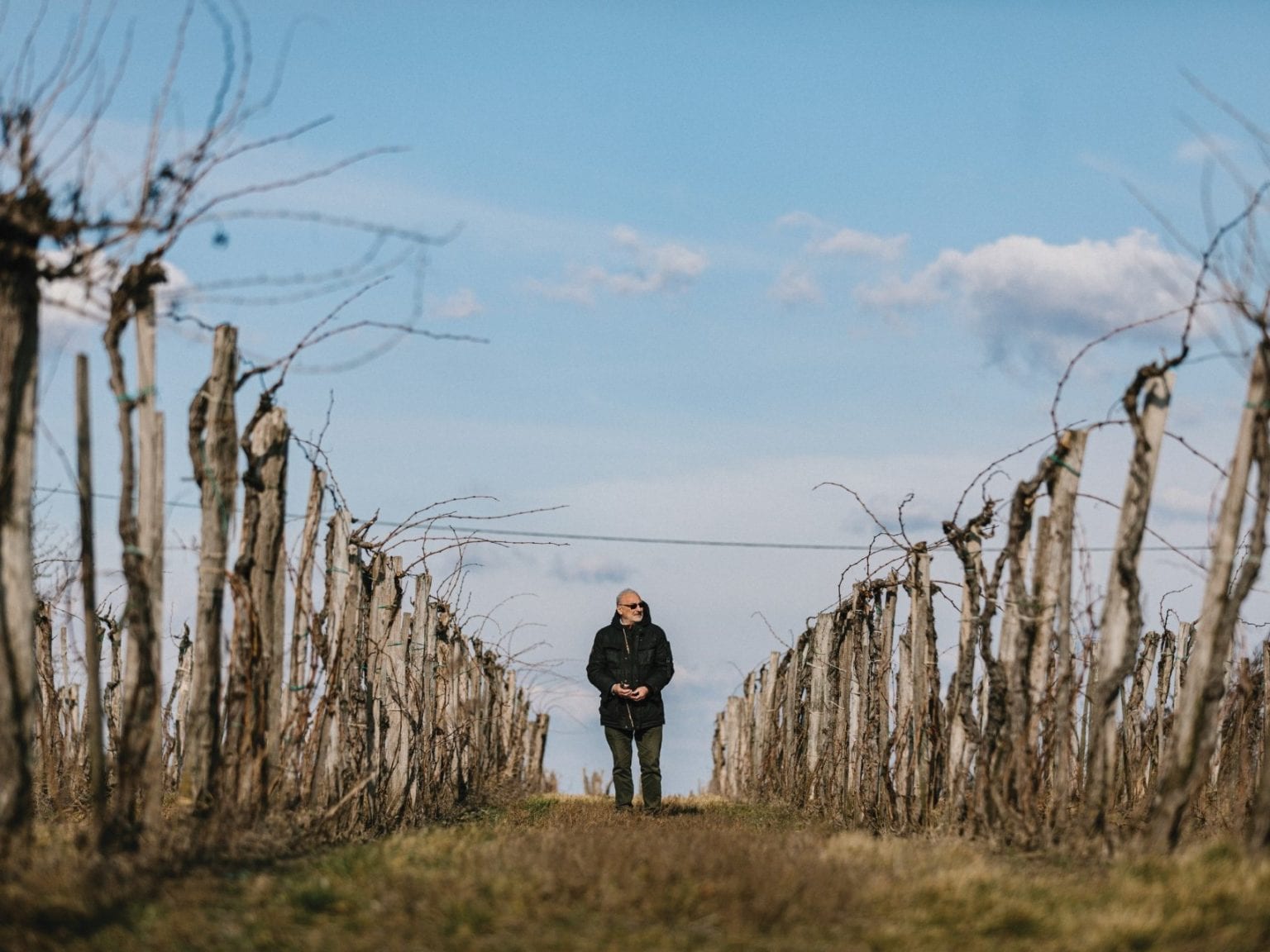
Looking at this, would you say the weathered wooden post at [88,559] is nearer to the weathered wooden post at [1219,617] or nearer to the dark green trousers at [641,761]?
the weathered wooden post at [1219,617]

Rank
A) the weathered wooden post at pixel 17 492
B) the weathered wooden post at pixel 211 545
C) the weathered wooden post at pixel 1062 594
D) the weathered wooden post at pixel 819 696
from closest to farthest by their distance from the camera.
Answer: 1. the weathered wooden post at pixel 17 492
2. the weathered wooden post at pixel 211 545
3. the weathered wooden post at pixel 1062 594
4. the weathered wooden post at pixel 819 696

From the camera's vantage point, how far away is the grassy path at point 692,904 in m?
4.62

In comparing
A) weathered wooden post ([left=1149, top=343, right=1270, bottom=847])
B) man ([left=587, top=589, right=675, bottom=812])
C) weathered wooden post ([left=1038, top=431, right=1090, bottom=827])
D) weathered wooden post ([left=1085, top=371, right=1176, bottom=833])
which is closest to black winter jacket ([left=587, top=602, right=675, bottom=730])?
man ([left=587, top=589, right=675, bottom=812])

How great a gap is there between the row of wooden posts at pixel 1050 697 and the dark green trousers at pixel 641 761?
5.00ft

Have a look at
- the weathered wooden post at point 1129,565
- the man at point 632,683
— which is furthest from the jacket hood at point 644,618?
the weathered wooden post at point 1129,565

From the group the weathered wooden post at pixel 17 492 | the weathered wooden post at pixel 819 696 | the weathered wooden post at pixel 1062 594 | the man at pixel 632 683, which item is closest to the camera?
→ the weathered wooden post at pixel 17 492

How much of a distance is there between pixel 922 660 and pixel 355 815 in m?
3.95

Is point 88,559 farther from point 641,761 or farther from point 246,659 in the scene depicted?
point 641,761

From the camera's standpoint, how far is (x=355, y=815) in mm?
8633

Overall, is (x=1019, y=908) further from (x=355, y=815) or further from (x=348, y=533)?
(x=348, y=533)

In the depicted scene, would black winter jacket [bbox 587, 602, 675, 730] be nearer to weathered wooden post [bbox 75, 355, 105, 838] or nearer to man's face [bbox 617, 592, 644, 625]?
man's face [bbox 617, 592, 644, 625]

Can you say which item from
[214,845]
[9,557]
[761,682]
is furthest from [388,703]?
[761,682]

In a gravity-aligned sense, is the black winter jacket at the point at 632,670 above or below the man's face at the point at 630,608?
below

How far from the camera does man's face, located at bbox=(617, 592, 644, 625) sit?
12.0 meters
